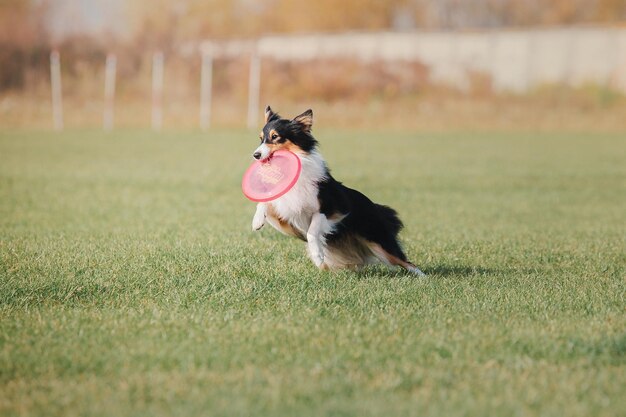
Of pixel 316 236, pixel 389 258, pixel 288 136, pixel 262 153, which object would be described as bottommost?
pixel 389 258

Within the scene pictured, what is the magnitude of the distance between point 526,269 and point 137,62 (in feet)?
117

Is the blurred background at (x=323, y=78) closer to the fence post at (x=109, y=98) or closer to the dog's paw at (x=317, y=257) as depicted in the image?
the fence post at (x=109, y=98)

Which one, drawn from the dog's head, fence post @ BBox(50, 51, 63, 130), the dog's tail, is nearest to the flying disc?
the dog's head

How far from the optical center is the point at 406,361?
4641mm

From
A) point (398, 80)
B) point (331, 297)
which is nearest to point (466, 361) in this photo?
point (331, 297)

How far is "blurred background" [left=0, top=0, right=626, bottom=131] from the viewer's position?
119 ft

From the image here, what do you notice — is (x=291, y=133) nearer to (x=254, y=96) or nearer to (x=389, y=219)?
(x=389, y=219)

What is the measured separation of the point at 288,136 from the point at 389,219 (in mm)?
1176

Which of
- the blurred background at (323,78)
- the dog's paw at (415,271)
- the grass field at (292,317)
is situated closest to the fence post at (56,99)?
the blurred background at (323,78)

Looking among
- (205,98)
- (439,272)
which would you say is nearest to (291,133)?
(439,272)

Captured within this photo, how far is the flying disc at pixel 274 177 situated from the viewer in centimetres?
675

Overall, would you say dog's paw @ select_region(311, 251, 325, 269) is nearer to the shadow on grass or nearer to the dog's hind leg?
the shadow on grass

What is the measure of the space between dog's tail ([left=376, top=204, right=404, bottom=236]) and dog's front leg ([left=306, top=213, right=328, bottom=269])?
2.10 ft

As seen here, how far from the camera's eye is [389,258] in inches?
280
